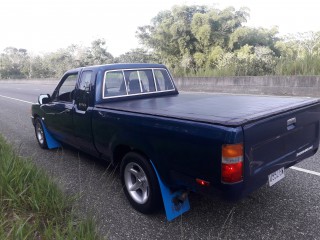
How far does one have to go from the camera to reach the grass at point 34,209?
2.45m

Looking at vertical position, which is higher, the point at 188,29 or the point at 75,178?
the point at 188,29

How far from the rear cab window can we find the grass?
4.57ft

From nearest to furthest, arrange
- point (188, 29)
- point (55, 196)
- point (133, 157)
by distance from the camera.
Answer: point (55, 196)
point (133, 157)
point (188, 29)

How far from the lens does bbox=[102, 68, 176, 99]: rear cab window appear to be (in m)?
4.14

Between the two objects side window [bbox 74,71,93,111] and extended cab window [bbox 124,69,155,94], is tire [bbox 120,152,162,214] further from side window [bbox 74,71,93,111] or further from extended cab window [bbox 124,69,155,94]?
extended cab window [bbox 124,69,155,94]

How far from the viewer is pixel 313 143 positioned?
336cm

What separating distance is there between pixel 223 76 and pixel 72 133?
37.0 feet

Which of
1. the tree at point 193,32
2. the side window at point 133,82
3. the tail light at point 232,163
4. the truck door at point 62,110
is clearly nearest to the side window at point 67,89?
the truck door at point 62,110

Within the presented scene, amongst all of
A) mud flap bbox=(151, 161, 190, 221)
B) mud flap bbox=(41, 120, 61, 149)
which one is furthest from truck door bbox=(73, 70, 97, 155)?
mud flap bbox=(41, 120, 61, 149)

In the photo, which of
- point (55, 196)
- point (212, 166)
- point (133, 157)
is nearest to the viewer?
point (212, 166)

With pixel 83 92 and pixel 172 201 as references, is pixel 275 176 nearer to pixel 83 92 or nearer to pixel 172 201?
pixel 172 201

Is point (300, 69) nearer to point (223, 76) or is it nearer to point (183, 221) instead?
point (223, 76)

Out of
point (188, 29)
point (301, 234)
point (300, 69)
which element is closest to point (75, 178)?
point (301, 234)

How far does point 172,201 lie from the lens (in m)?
3.04
